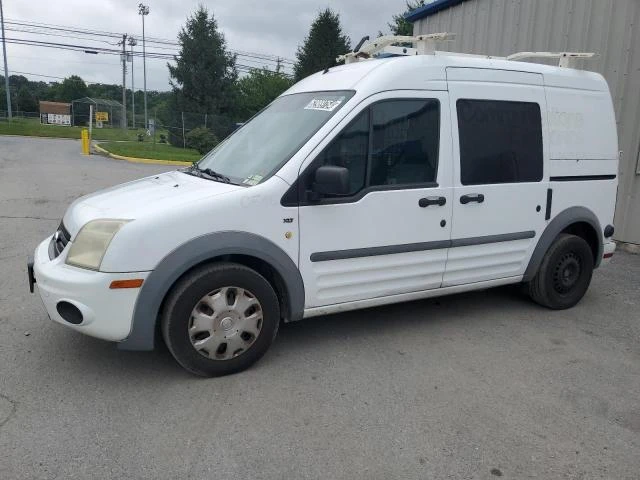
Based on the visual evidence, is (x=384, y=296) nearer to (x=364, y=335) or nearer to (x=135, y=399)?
(x=364, y=335)

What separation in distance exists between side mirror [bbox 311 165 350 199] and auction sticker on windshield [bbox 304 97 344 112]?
0.56 m

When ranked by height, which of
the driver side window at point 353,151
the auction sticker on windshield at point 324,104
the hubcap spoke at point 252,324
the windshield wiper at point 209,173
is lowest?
the hubcap spoke at point 252,324

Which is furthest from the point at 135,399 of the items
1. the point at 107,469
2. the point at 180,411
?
the point at 107,469

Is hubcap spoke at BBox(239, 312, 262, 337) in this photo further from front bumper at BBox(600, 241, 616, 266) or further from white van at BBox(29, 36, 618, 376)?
front bumper at BBox(600, 241, 616, 266)

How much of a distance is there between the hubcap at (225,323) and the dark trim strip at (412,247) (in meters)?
0.57

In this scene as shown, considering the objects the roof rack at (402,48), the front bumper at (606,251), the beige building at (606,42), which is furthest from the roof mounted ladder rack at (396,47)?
the beige building at (606,42)

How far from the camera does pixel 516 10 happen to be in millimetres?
8961

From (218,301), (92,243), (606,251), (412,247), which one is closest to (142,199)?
(92,243)

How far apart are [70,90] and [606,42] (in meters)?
90.0

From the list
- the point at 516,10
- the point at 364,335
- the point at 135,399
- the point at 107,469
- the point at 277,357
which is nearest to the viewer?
the point at 107,469

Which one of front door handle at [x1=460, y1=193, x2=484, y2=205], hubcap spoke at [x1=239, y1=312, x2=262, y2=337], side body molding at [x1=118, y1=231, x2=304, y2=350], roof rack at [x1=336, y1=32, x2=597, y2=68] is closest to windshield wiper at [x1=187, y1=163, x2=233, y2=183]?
side body molding at [x1=118, y1=231, x2=304, y2=350]

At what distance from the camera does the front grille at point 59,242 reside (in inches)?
142

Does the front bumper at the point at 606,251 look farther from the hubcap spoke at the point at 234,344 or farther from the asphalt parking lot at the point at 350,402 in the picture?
the hubcap spoke at the point at 234,344

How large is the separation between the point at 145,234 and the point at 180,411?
3.50 feet
